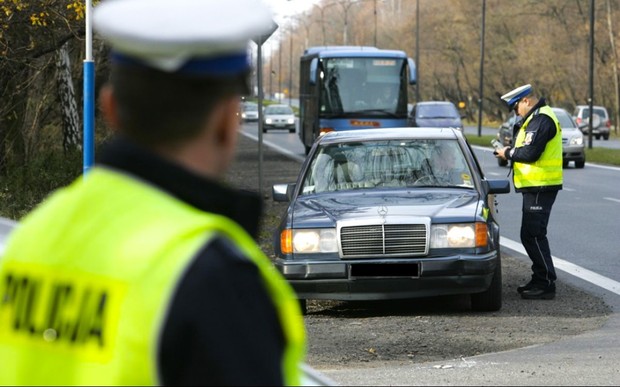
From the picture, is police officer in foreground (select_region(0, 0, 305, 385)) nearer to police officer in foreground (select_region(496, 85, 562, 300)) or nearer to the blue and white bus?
police officer in foreground (select_region(496, 85, 562, 300))

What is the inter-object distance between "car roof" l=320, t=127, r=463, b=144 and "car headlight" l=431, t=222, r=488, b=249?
157cm

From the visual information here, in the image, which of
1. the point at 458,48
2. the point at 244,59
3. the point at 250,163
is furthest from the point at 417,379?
the point at 458,48

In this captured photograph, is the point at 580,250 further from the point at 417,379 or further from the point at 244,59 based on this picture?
the point at 244,59

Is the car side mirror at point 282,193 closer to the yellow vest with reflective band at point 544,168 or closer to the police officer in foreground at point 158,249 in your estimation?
the yellow vest with reflective band at point 544,168

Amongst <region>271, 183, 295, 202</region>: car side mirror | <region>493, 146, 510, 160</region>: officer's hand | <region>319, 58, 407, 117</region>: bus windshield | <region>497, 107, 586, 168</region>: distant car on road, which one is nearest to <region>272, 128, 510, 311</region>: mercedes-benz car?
<region>271, 183, 295, 202</region>: car side mirror

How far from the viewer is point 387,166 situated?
37.8ft

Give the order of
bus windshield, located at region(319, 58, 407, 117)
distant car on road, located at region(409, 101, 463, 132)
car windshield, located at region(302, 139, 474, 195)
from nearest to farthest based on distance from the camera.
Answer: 1. car windshield, located at region(302, 139, 474, 195)
2. bus windshield, located at region(319, 58, 407, 117)
3. distant car on road, located at region(409, 101, 463, 132)

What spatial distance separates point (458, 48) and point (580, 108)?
3519 cm

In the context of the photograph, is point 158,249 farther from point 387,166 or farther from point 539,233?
point 539,233

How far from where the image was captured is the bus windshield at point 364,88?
1389 inches

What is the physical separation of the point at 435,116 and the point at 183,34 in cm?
4181

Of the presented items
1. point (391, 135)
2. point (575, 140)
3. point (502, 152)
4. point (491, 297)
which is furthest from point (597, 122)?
point (491, 297)

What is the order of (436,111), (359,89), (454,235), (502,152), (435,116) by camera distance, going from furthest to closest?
(436,111)
(435,116)
(359,89)
(502,152)
(454,235)

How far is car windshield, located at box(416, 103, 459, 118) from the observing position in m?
43.6
